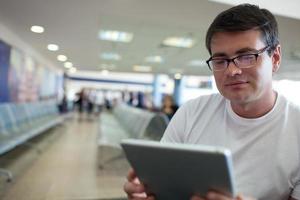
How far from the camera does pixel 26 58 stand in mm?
7172

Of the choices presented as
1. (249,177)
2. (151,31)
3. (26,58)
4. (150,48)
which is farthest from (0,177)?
(26,58)

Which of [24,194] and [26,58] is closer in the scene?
[24,194]

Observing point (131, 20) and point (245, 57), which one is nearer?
point (245, 57)

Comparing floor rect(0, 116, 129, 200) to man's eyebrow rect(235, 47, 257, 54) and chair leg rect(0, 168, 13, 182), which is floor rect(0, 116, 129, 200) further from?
man's eyebrow rect(235, 47, 257, 54)

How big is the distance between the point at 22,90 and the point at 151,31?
13.8 feet

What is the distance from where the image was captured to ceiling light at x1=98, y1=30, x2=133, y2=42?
457 cm

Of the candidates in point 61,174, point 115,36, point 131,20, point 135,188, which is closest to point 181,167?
point 135,188

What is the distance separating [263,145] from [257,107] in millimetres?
140

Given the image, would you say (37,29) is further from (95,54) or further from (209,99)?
(209,99)

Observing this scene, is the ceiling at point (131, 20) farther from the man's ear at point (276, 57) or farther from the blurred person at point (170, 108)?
the man's ear at point (276, 57)

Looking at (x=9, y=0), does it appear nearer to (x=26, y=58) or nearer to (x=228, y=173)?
(x=228, y=173)

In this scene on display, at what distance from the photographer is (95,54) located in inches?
287

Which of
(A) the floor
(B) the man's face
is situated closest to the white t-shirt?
(B) the man's face

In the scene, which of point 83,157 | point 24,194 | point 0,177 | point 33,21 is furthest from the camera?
point 83,157
